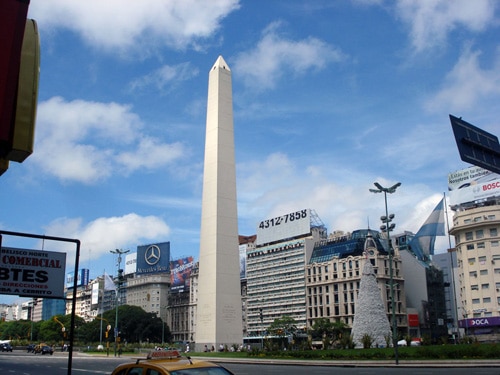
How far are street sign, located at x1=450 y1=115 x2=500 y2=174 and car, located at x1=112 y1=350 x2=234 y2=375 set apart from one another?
12.9 m

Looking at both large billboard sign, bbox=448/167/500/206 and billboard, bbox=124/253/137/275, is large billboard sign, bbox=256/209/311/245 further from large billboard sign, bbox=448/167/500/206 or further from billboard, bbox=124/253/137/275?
billboard, bbox=124/253/137/275

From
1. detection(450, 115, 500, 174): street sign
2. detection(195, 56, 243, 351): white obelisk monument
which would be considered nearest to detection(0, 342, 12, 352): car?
detection(195, 56, 243, 351): white obelisk monument

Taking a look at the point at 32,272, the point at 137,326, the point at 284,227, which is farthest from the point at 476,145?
the point at 137,326

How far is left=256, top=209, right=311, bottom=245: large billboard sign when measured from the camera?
116 metres

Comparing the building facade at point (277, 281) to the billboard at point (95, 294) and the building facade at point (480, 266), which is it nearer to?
the building facade at point (480, 266)

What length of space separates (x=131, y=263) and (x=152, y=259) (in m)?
10.3

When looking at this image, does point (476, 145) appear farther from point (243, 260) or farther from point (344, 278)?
point (243, 260)

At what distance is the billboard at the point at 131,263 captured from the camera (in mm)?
157625

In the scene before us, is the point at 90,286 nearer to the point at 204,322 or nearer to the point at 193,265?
the point at 193,265

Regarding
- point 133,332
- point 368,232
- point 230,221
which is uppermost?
point 368,232

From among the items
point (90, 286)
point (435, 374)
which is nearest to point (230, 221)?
point (435, 374)

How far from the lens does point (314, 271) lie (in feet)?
365

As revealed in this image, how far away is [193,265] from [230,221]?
99775 millimetres

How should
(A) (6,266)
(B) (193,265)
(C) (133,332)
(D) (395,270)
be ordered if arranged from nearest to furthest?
1. (A) (6,266)
2. (D) (395,270)
3. (C) (133,332)
4. (B) (193,265)
